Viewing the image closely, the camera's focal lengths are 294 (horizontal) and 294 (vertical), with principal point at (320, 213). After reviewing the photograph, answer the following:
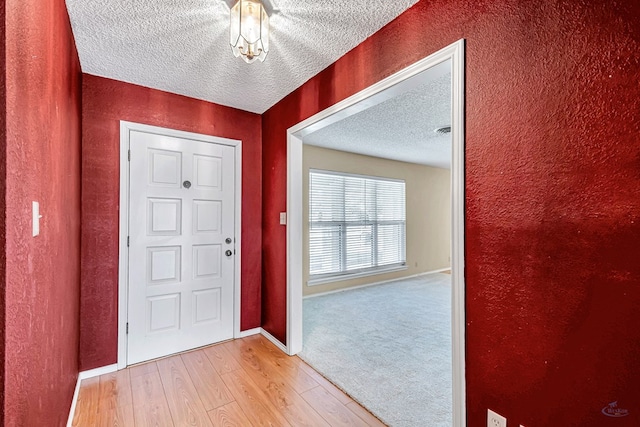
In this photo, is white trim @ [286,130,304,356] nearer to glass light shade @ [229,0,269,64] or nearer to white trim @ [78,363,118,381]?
glass light shade @ [229,0,269,64]

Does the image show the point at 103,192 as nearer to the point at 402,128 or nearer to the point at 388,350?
the point at 388,350

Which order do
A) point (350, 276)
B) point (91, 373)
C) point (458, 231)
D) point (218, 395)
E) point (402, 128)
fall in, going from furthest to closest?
point (350, 276) → point (402, 128) → point (91, 373) → point (218, 395) → point (458, 231)

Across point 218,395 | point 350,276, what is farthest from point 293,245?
point 350,276

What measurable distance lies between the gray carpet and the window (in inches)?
24.5

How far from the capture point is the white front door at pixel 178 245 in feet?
8.21

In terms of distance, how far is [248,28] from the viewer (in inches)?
58.3

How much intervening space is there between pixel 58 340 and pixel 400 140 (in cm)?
396

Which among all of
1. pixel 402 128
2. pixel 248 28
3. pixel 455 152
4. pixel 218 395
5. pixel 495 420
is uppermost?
pixel 402 128

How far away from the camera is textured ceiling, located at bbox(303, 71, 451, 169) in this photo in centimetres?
272

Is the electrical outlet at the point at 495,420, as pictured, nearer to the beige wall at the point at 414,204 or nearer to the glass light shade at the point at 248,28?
the glass light shade at the point at 248,28

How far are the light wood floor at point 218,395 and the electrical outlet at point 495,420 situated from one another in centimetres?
73

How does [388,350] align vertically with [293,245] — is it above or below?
below

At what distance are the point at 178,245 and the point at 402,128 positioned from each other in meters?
Result: 2.81

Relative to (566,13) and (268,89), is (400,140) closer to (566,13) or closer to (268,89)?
(268,89)
